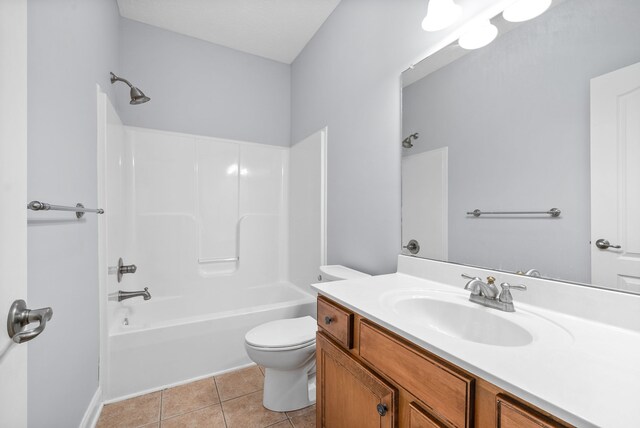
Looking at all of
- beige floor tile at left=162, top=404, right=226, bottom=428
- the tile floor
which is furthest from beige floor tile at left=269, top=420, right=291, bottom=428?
beige floor tile at left=162, top=404, right=226, bottom=428

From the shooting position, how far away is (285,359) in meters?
1.52

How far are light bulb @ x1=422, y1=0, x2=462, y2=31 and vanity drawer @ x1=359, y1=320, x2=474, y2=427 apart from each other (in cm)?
129

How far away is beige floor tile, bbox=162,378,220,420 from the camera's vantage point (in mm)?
1602

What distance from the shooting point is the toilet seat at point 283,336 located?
1505 mm

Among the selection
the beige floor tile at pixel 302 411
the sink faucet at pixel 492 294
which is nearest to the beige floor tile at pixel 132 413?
the beige floor tile at pixel 302 411

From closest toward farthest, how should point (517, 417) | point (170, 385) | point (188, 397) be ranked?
point (517, 417) → point (188, 397) → point (170, 385)

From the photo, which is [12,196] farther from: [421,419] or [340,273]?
[340,273]

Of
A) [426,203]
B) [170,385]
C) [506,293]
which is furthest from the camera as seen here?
[170,385]

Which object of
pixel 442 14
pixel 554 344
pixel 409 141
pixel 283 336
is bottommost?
pixel 283 336

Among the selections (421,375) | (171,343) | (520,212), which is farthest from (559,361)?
(171,343)

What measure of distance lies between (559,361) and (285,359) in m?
1.26

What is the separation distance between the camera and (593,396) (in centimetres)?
47

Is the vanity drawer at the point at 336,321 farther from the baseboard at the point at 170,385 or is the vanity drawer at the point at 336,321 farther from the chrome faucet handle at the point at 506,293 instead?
the baseboard at the point at 170,385

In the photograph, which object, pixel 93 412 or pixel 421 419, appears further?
pixel 93 412
